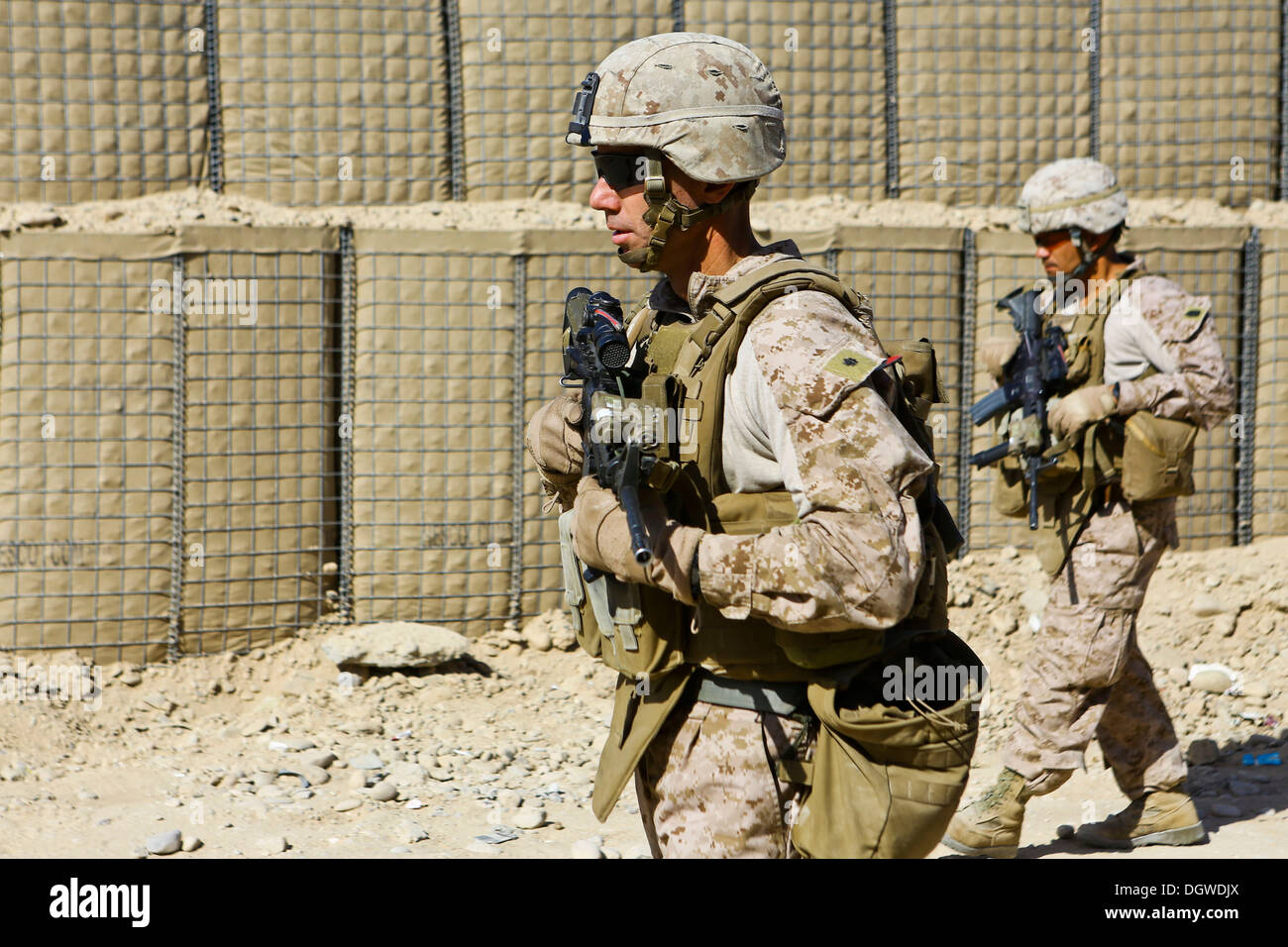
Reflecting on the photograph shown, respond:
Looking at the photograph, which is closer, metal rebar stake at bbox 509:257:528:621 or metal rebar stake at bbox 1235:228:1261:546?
metal rebar stake at bbox 509:257:528:621

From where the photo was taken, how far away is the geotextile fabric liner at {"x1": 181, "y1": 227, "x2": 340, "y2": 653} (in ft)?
18.4

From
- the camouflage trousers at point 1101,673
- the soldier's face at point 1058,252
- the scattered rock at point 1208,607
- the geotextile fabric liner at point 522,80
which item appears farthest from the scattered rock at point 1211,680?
the geotextile fabric liner at point 522,80

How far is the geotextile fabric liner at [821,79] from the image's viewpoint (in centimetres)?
634

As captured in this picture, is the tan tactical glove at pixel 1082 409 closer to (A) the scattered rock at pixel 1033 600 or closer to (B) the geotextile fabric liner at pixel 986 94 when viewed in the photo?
(A) the scattered rock at pixel 1033 600

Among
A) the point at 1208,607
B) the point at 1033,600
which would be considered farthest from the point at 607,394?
the point at 1208,607

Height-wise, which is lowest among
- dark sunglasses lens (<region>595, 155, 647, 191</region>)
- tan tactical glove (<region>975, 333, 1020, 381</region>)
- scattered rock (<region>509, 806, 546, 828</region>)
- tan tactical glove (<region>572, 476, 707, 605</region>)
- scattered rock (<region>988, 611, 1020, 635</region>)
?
scattered rock (<region>509, 806, 546, 828</region>)

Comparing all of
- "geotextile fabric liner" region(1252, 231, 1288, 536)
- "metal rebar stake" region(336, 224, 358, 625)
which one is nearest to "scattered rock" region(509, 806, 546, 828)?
"metal rebar stake" region(336, 224, 358, 625)

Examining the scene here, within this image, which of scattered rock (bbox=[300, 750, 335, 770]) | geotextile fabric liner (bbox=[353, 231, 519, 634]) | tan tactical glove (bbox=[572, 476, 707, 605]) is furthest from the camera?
geotextile fabric liner (bbox=[353, 231, 519, 634])

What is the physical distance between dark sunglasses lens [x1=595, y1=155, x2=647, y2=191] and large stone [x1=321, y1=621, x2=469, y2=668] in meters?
3.63

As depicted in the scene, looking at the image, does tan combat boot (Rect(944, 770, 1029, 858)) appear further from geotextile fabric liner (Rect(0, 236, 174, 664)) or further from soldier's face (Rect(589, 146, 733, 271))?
geotextile fabric liner (Rect(0, 236, 174, 664))

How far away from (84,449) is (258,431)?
698 millimetres

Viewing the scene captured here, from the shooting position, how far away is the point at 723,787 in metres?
2.25

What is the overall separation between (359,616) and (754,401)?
407 centimetres
